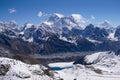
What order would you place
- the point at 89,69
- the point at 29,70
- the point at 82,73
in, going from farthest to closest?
the point at 89,69 → the point at 82,73 → the point at 29,70

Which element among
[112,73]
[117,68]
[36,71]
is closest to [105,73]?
[112,73]

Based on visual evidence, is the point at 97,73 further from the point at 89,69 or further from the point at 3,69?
the point at 3,69

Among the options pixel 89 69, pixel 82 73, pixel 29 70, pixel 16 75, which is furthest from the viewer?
pixel 89 69

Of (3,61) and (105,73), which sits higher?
(3,61)

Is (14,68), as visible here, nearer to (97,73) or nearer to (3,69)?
(3,69)

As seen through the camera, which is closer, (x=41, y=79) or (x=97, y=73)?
(x=41, y=79)

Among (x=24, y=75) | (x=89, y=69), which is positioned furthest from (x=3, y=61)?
(x=89, y=69)
